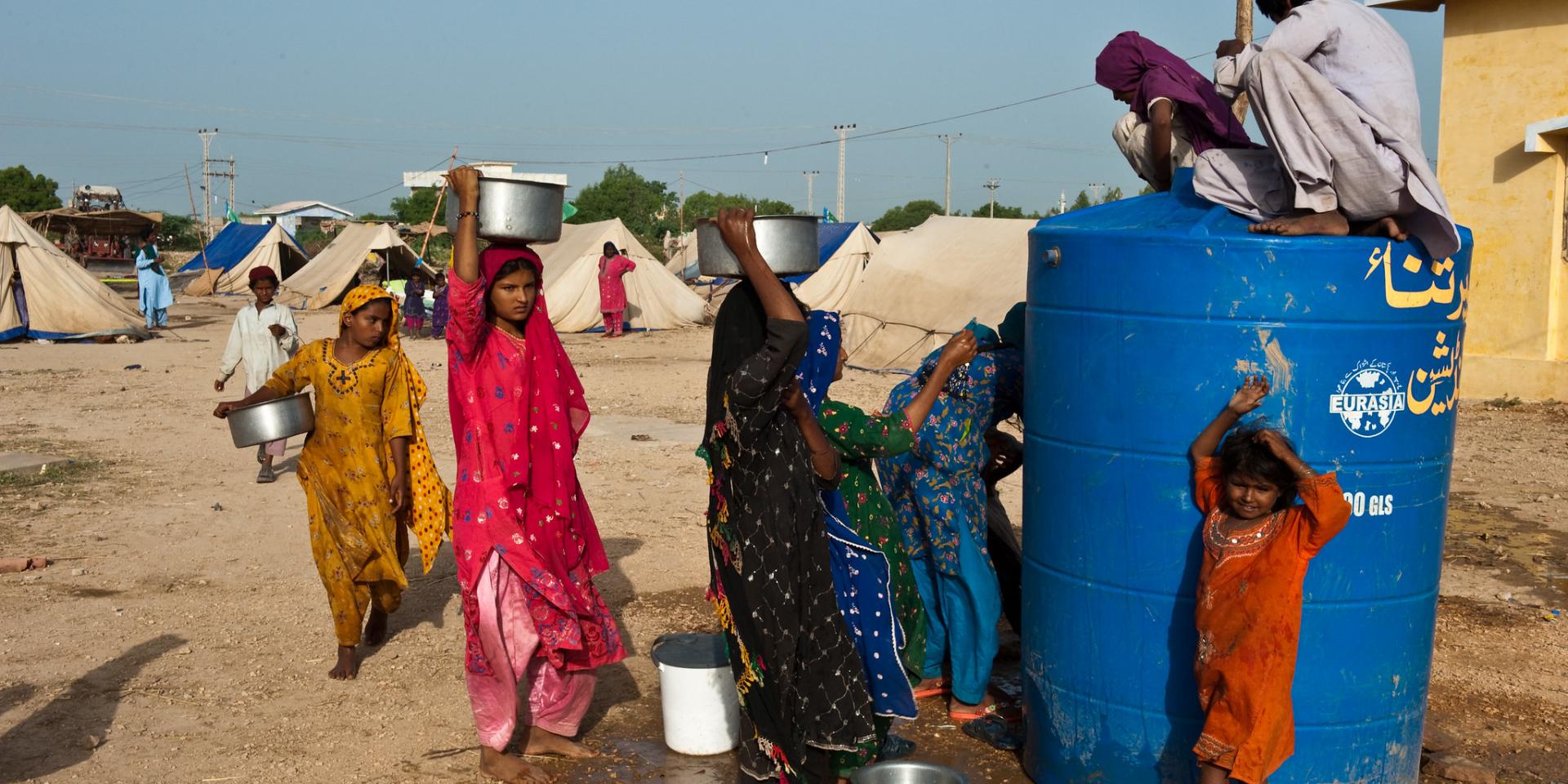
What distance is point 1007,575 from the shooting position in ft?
15.6

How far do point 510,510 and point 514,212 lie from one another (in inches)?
34.1

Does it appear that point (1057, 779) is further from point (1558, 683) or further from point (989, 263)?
point (989, 263)

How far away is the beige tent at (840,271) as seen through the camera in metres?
20.4

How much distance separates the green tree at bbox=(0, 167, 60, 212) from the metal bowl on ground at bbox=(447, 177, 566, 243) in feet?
182

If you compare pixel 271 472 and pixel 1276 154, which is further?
pixel 271 472

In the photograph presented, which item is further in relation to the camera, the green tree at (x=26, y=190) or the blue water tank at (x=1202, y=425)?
the green tree at (x=26, y=190)

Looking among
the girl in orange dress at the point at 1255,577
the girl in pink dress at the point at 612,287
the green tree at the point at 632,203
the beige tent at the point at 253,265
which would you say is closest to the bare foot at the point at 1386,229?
the girl in orange dress at the point at 1255,577

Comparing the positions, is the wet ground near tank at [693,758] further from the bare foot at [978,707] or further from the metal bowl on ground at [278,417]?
the metal bowl on ground at [278,417]

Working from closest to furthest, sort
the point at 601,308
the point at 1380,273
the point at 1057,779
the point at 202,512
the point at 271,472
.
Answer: the point at 1380,273 < the point at 1057,779 < the point at 202,512 < the point at 271,472 < the point at 601,308

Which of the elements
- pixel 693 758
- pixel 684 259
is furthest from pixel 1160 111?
pixel 684 259

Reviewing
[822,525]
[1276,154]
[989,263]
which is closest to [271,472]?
[822,525]

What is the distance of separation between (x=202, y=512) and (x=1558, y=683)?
6821 millimetres

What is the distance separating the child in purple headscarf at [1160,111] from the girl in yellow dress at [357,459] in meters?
2.73

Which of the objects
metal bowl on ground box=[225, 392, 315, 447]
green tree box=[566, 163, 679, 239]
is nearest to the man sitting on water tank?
metal bowl on ground box=[225, 392, 315, 447]
